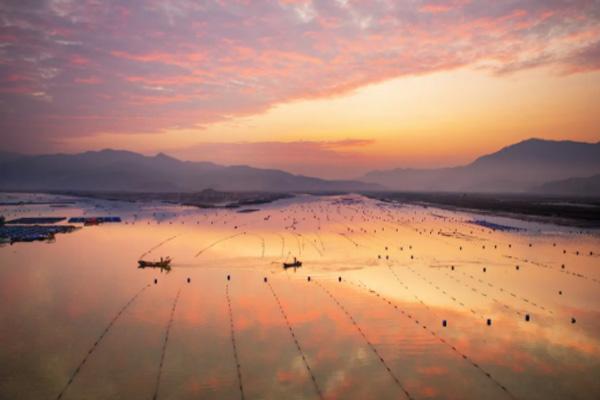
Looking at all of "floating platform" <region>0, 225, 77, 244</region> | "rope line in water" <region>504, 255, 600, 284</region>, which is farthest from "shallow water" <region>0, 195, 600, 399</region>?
"floating platform" <region>0, 225, 77, 244</region>

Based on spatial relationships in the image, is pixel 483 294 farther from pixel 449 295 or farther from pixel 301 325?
pixel 301 325

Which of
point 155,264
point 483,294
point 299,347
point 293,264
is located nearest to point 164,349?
point 299,347

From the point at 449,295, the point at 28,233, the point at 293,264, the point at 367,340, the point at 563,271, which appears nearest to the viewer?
the point at 367,340

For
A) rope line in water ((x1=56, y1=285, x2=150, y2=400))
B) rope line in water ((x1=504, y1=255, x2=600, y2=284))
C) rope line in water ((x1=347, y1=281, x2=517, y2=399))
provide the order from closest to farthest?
rope line in water ((x1=56, y1=285, x2=150, y2=400)) → rope line in water ((x1=347, y1=281, x2=517, y2=399)) → rope line in water ((x1=504, y1=255, x2=600, y2=284))

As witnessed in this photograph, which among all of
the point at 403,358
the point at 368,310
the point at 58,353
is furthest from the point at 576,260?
the point at 58,353

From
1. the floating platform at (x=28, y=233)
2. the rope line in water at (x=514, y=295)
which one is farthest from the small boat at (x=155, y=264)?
the rope line in water at (x=514, y=295)

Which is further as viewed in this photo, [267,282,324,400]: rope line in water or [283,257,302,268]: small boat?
[283,257,302,268]: small boat

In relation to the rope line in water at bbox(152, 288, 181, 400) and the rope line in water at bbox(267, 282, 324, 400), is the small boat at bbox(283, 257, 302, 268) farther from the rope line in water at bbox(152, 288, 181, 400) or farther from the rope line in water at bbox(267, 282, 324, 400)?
the rope line in water at bbox(152, 288, 181, 400)

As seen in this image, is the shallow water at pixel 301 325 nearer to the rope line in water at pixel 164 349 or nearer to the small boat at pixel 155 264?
the rope line in water at pixel 164 349
